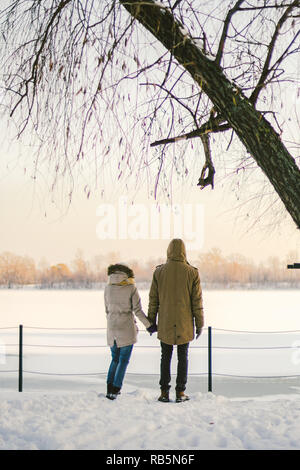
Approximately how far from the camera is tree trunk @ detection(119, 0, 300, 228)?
3893mm

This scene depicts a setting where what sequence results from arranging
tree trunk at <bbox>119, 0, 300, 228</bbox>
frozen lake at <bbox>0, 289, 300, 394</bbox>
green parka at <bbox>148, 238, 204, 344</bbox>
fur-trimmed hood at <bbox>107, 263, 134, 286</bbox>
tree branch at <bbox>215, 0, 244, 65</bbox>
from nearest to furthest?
tree trunk at <bbox>119, 0, 300, 228</bbox> → tree branch at <bbox>215, 0, 244, 65</bbox> → green parka at <bbox>148, 238, 204, 344</bbox> → fur-trimmed hood at <bbox>107, 263, 134, 286</bbox> → frozen lake at <bbox>0, 289, 300, 394</bbox>

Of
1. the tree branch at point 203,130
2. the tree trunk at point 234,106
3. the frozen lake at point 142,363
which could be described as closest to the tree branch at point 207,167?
the tree branch at point 203,130

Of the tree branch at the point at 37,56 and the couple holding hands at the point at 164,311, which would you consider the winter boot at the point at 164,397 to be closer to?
the couple holding hands at the point at 164,311

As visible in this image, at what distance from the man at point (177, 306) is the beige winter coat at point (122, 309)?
192 millimetres

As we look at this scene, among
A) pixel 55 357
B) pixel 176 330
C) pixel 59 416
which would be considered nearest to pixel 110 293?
pixel 176 330

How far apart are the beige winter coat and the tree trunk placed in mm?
2102

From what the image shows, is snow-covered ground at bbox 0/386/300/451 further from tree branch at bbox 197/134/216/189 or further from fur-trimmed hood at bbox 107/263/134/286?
tree branch at bbox 197/134/216/189

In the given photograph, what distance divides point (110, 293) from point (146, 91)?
2.17m

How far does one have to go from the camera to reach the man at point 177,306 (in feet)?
18.0

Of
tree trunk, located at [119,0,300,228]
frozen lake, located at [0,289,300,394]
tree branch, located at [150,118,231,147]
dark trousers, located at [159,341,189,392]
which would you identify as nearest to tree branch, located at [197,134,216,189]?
tree branch, located at [150,118,231,147]

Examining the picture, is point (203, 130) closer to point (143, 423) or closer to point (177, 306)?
point (177, 306)

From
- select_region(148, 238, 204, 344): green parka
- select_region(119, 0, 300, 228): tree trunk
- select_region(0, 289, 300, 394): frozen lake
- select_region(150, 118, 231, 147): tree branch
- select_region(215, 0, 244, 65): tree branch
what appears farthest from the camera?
select_region(0, 289, 300, 394): frozen lake

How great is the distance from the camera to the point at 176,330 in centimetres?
548
